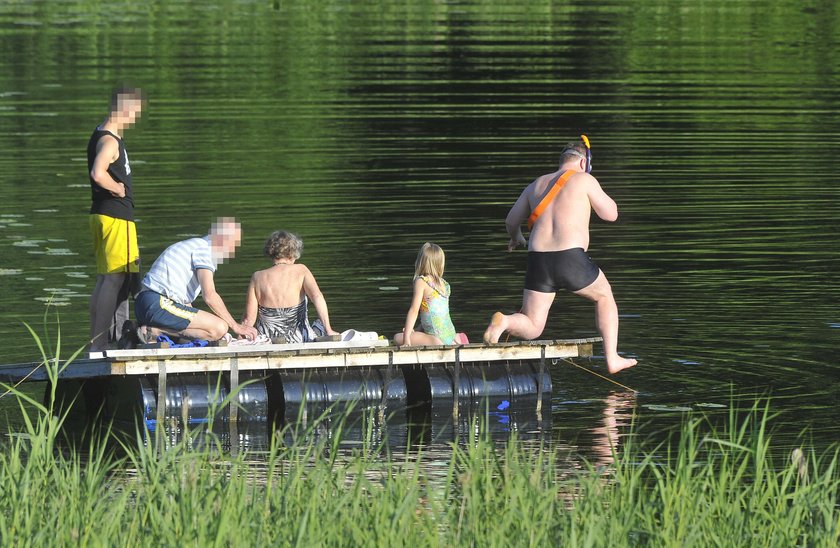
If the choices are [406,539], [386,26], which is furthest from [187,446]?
[386,26]

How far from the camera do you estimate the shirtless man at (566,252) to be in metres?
11.1

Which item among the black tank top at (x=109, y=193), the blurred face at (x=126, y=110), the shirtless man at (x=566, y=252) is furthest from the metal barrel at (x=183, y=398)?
the blurred face at (x=126, y=110)

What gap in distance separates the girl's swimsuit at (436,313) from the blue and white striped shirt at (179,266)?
1.37 meters

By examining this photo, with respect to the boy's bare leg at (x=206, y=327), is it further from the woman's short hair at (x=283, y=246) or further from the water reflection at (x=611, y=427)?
the water reflection at (x=611, y=427)

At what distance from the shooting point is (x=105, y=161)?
11.3 meters

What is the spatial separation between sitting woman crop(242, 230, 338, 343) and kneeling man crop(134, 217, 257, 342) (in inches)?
7.5

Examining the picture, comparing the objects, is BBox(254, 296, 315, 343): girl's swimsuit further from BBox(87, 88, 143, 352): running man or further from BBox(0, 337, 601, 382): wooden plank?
BBox(87, 88, 143, 352): running man

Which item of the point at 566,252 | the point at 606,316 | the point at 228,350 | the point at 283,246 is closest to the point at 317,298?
the point at 283,246

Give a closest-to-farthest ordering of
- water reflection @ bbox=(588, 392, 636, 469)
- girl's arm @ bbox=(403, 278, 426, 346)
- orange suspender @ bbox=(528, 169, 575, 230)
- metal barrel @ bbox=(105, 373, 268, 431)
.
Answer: water reflection @ bbox=(588, 392, 636, 469), metal barrel @ bbox=(105, 373, 268, 431), girl's arm @ bbox=(403, 278, 426, 346), orange suspender @ bbox=(528, 169, 575, 230)

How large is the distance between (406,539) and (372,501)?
1.96 feet

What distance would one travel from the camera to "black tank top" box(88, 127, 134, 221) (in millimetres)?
11424

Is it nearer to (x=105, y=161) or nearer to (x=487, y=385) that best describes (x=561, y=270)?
(x=487, y=385)

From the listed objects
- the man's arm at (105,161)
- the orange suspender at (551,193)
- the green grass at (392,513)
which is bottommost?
the green grass at (392,513)

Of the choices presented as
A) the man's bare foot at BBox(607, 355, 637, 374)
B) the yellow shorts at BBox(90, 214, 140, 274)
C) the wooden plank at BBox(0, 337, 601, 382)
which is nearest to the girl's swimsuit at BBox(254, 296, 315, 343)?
the wooden plank at BBox(0, 337, 601, 382)
